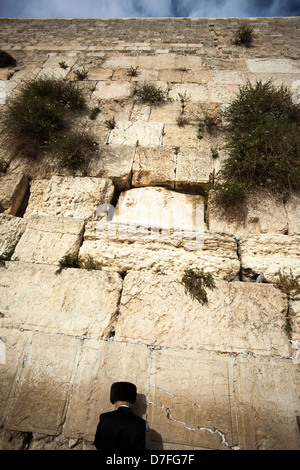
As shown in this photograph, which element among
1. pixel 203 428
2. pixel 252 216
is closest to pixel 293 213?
pixel 252 216

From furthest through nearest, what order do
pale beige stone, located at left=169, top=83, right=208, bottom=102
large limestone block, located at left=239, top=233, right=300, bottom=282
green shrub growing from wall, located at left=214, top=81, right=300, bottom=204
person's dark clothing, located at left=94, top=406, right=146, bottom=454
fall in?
pale beige stone, located at left=169, top=83, right=208, bottom=102, green shrub growing from wall, located at left=214, top=81, right=300, bottom=204, large limestone block, located at left=239, top=233, right=300, bottom=282, person's dark clothing, located at left=94, top=406, right=146, bottom=454

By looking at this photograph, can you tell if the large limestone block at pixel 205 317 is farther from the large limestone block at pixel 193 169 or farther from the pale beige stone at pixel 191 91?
the pale beige stone at pixel 191 91

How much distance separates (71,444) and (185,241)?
2.27 metres

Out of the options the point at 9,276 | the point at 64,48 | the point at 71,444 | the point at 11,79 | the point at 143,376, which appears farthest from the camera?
the point at 64,48

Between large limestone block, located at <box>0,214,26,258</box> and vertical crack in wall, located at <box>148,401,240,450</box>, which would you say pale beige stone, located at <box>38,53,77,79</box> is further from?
vertical crack in wall, located at <box>148,401,240,450</box>

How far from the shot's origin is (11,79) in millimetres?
5578

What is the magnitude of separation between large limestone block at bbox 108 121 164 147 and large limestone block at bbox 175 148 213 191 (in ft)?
1.95

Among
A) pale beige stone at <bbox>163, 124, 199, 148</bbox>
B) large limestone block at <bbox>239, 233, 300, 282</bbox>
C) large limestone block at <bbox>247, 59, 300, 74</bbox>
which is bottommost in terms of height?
large limestone block at <bbox>239, 233, 300, 282</bbox>

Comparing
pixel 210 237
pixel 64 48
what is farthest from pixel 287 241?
pixel 64 48

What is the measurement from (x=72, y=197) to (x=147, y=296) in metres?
1.86

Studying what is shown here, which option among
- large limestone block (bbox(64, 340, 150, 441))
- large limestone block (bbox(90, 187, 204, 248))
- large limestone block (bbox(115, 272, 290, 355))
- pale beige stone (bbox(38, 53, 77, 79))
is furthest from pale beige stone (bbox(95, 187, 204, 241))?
pale beige stone (bbox(38, 53, 77, 79))

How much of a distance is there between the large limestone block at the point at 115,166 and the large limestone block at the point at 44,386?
235 centimetres

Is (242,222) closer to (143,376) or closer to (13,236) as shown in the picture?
(143,376)

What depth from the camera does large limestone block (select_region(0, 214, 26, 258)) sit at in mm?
3083
